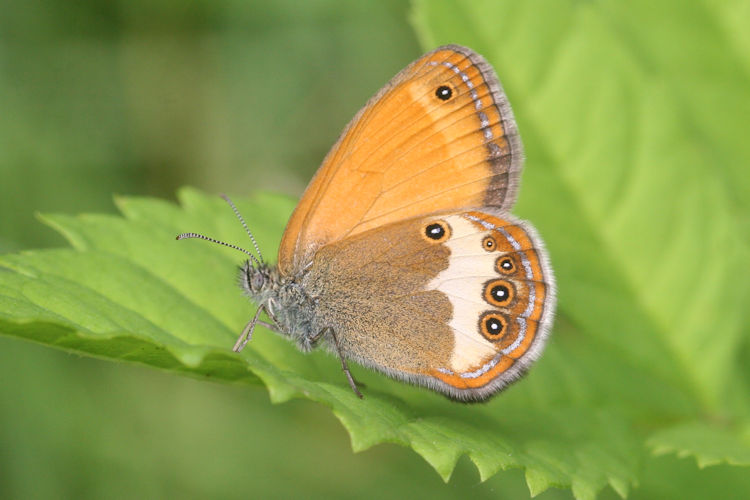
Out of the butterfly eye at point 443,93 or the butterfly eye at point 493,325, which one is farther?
the butterfly eye at point 443,93

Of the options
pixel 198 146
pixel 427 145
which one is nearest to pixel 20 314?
pixel 427 145

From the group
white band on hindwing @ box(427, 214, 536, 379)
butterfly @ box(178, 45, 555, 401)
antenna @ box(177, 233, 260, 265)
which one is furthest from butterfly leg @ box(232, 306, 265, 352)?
white band on hindwing @ box(427, 214, 536, 379)

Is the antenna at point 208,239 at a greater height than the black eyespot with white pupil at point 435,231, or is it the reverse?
the antenna at point 208,239

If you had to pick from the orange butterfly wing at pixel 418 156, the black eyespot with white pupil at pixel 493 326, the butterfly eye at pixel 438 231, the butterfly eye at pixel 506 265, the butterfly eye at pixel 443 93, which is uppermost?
the butterfly eye at pixel 443 93

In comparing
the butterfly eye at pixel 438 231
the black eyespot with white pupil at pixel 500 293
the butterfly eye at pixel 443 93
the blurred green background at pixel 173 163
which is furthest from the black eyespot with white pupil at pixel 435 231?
the blurred green background at pixel 173 163

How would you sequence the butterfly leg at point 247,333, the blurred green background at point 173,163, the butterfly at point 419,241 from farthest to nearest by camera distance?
the blurred green background at point 173,163 → the butterfly at point 419,241 → the butterfly leg at point 247,333

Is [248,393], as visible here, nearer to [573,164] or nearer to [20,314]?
[573,164]

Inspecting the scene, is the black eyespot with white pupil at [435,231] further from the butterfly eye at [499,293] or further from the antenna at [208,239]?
the antenna at [208,239]
